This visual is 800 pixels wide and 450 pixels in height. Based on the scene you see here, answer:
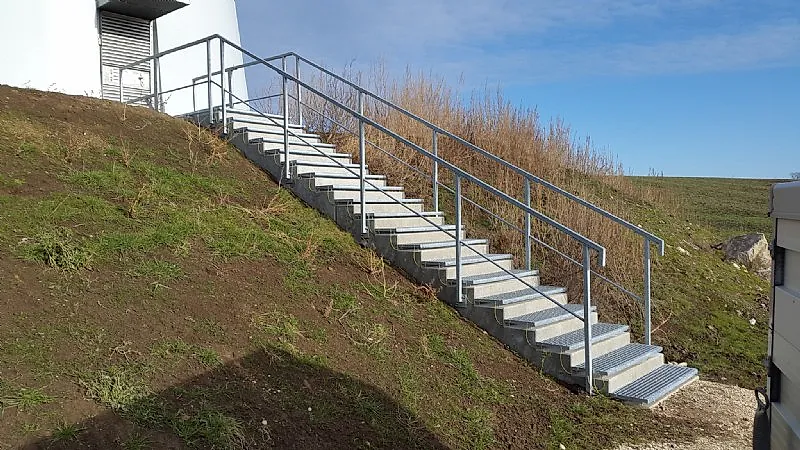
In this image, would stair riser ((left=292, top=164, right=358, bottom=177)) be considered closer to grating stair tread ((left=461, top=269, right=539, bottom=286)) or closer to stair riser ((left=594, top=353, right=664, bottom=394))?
grating stair tread ((left=461, top=269, right=539, bottom=286))

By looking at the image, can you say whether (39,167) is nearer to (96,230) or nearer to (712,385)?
(96,230)

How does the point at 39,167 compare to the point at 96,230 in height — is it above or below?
above

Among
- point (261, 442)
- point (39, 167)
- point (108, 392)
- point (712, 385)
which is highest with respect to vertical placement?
point (39, 167)

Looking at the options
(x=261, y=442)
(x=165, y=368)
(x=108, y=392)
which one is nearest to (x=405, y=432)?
(x=261, y=442)

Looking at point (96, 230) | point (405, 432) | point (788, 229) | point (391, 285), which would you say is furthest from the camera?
point (391, 285)

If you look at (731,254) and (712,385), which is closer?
(712,385)

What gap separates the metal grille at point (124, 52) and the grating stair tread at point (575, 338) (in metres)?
9.10

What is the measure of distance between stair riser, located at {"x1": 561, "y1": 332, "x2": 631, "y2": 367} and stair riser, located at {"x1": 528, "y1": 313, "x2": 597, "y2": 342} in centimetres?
31

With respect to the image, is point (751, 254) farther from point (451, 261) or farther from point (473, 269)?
point (451, 261)

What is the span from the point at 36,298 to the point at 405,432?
2.39 metres

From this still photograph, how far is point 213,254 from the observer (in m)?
5.20

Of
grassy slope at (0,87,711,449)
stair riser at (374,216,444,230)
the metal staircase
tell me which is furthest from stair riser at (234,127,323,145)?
stair riser at (374,216,444,230)

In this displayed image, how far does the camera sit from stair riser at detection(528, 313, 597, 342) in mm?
5789

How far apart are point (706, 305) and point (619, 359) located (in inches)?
144
